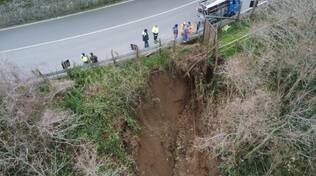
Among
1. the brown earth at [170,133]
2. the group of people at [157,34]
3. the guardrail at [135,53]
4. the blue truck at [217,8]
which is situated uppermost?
the blue truck at [217,8]

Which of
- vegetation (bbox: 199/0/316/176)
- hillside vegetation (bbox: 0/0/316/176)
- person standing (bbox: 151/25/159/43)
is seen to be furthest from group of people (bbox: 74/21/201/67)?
vegetation (bbox: 199/0/316/176)

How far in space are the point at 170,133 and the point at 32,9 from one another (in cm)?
1331

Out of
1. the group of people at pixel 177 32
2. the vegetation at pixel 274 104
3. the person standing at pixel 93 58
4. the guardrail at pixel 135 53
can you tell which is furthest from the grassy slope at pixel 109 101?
the vegetation at pixel 274 104

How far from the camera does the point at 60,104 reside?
2125 centimetres

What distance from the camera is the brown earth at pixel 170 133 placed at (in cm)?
2292

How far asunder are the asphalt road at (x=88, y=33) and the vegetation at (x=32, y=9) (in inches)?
22.2

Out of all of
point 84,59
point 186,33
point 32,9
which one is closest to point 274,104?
point 186,33

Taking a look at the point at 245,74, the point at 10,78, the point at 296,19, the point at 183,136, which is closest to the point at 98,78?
the point at 10,78

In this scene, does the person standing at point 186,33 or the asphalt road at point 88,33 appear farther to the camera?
the person standing at point 186,33

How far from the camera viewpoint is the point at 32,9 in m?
25.6

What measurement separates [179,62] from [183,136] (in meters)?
5.12

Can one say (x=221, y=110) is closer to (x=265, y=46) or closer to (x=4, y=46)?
(x=265, y=46)

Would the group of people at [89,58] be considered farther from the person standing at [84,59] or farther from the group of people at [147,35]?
the group of people at [147,35]

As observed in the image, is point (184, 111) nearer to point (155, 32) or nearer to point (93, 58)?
point (155, 32)
